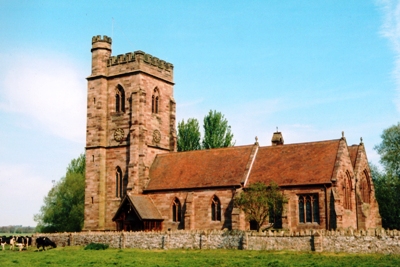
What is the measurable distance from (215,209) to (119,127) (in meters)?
15.6

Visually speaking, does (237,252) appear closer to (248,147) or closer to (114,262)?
(114,262)

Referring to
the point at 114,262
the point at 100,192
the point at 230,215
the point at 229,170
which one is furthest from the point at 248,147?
the point at 114,262

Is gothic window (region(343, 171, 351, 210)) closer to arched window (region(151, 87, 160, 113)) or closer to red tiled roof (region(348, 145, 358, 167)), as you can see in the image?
red tiled roof (region(348, 145, 358, 167))

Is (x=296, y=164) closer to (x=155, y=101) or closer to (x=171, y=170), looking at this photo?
(x=171, y=170)

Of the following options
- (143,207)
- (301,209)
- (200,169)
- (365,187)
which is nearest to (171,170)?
(200,169)

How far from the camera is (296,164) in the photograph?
50781 millimetres

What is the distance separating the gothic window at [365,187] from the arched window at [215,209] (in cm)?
1469

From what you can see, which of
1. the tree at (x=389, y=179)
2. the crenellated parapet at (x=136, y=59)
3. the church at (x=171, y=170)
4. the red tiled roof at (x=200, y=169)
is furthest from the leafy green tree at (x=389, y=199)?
the crenellated parapet at (x=136, y=59)

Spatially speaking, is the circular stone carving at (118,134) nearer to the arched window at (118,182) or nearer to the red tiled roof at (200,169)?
the arched window at (118,182)

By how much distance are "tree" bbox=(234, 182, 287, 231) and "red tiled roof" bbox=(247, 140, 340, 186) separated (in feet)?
6.55

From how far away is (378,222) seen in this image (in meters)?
55.2

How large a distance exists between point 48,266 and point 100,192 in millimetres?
29496

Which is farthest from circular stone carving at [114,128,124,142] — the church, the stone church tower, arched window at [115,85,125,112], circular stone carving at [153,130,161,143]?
circular stone carving at [153,130,161,143]

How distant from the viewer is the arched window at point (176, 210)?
5478 centimetres
